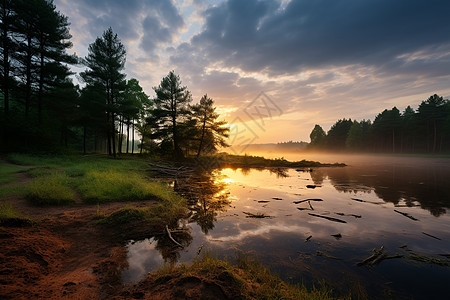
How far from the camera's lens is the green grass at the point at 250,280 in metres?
3.02

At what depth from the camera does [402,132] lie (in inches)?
2324

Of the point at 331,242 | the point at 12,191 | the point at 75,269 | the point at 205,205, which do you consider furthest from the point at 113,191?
the point at 331,242

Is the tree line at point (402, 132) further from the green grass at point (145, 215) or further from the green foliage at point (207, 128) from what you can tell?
the green grass at point (145, 215)

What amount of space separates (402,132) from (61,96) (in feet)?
311

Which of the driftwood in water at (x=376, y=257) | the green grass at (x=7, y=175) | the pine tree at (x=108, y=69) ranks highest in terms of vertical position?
the pine tree at (x=108, y=69)

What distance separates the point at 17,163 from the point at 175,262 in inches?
810

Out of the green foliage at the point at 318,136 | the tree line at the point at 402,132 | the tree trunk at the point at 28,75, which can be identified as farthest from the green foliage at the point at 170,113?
the green foliage at the point at 318,136

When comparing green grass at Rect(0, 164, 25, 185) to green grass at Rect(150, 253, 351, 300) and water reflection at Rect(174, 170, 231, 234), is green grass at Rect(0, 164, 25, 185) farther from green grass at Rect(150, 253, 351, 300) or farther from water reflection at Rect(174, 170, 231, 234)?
A: green grass at Rect(150, 253, 351, 300)

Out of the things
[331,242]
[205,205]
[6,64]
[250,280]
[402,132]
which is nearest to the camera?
[250,280]

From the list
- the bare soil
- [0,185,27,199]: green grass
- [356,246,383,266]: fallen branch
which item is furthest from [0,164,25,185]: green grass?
[356,246,383,266]: fallen branch

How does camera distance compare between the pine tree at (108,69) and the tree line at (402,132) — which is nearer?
the pine tree at (108,69)

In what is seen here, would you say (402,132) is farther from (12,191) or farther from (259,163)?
(12,191)

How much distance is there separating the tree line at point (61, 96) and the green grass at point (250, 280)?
1087 inches

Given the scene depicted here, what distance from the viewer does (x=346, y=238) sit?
5.78 meters
